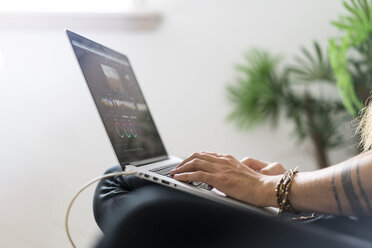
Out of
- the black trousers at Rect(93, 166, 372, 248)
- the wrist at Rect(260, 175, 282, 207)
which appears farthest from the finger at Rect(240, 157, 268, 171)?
the black trousers at Rect(93, 166, 372, 248)

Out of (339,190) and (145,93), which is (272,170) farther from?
(145,93)

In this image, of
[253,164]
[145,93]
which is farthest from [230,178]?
[145,93]

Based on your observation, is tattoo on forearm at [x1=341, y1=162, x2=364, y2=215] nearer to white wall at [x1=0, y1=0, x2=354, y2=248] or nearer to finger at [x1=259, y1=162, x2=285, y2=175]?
finger at [x1=259, y1=162, x2=285, y2=175]

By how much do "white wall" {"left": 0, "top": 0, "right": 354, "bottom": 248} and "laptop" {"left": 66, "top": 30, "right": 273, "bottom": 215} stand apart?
102cm

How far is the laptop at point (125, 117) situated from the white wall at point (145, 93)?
3.35 feet

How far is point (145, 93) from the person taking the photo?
226cm

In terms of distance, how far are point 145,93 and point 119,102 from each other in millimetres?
1314

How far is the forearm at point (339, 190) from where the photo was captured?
58cm

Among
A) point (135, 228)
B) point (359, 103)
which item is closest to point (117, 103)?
point (135, 228)

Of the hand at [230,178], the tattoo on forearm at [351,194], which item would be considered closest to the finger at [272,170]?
the hand at [230,178]

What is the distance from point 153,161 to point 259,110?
4.34ft

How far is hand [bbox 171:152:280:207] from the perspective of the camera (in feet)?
2.24

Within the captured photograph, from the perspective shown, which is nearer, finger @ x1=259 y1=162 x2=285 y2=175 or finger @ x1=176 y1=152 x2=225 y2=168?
finger @ x1=176 y1=152 x2=225 y2=168

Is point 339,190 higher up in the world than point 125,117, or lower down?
lower down
